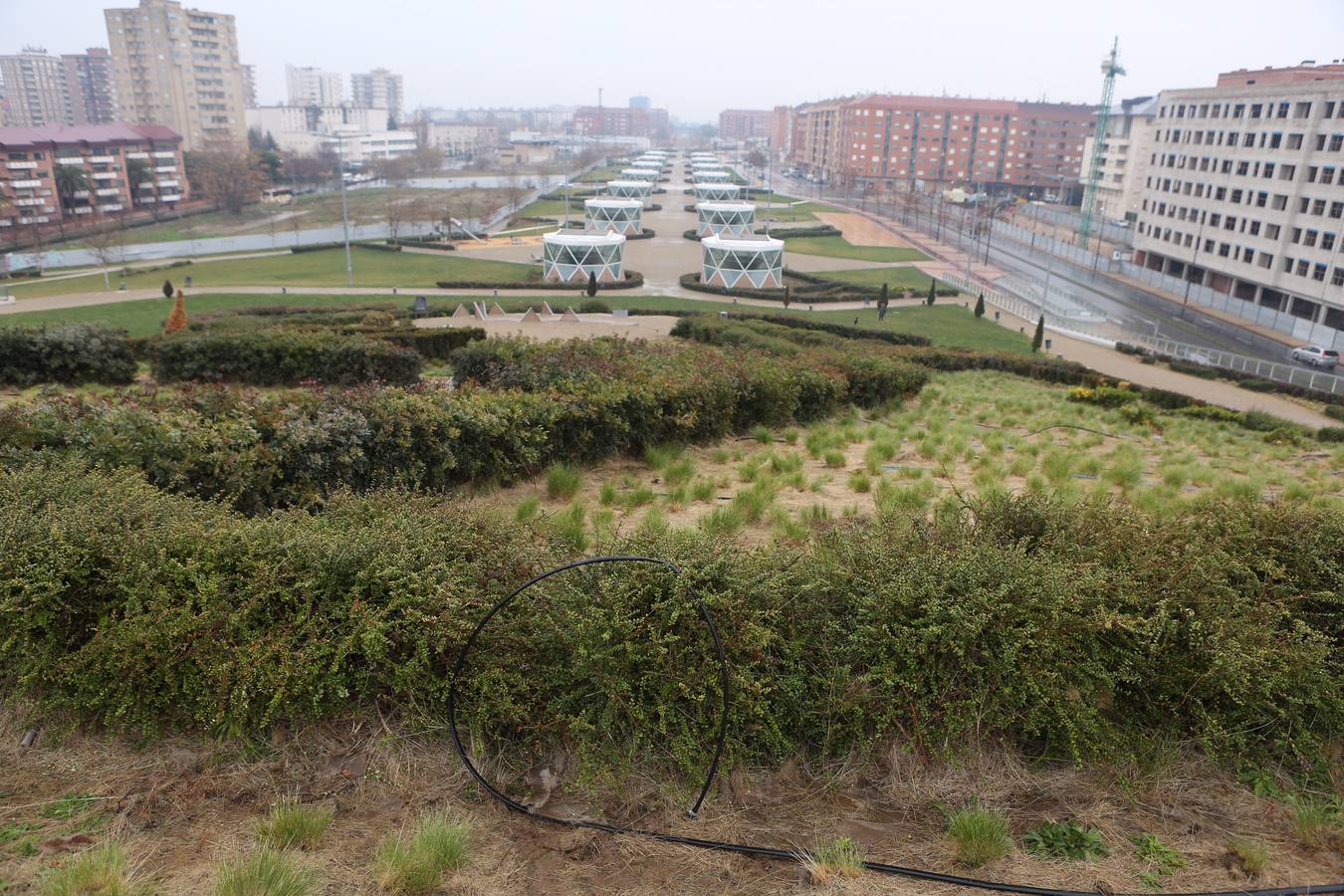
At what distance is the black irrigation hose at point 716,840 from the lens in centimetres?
419

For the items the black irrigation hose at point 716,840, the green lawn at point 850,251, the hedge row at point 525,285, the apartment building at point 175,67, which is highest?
the apartment building at point 175,67

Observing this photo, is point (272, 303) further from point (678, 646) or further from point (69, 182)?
point (69, 182)

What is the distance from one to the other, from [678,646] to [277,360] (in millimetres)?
17200

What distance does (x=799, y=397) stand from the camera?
15.2 meters

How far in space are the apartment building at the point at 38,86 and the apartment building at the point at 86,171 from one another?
7573cm

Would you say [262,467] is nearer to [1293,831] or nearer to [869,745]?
[869,745]

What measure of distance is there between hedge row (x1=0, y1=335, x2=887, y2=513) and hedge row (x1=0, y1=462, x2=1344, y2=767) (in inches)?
89.1

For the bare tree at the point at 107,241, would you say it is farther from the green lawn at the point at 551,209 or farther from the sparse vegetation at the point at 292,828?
the sparse vegetation at the point at 292,828

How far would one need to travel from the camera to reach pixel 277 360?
63.4 ft

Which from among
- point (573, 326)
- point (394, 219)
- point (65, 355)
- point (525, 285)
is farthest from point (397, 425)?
point (394, 219)

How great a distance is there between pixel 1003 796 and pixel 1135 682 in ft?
3.89

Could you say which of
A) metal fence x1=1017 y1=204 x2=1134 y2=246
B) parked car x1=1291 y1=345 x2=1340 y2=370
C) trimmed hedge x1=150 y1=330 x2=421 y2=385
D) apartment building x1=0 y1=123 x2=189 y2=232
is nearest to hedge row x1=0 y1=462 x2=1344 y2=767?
trimmed hedge x1=150 y1=330 x2=421 y2=385

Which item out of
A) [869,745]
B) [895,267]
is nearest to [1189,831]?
[869,745]

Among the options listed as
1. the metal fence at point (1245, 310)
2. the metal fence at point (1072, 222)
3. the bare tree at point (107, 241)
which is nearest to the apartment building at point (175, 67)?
the bare tree at point (107, 241)
